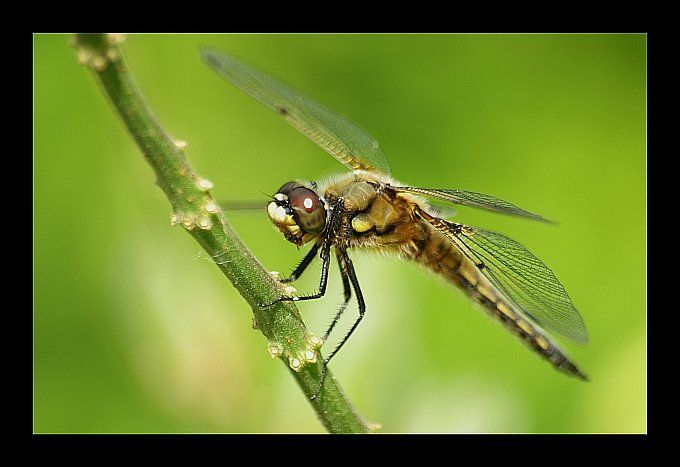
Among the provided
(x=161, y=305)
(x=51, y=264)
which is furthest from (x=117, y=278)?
(x=51, y=264)

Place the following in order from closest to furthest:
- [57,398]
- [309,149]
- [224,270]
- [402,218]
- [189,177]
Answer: [189,177] < [224,270] < [57,398] < [402,218] < [309,149]

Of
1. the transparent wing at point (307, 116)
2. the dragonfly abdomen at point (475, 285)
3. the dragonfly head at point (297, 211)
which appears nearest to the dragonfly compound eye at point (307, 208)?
the dragonfly head at point (297, 211)

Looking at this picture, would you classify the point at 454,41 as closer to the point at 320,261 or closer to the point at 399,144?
the point at 399,144

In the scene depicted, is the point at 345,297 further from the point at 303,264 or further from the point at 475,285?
the point at 475,285

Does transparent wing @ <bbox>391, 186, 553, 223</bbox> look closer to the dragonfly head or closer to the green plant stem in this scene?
the dragonfly head

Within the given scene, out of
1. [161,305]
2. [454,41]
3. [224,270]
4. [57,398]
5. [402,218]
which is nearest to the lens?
[224,270]

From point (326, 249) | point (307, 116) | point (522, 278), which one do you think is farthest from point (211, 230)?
point (522, 278)

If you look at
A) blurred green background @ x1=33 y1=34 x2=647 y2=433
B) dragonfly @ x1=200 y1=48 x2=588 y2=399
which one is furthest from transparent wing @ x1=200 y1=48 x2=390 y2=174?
blurred green background @ x1=33 y1=34 x2=647 y2=433
